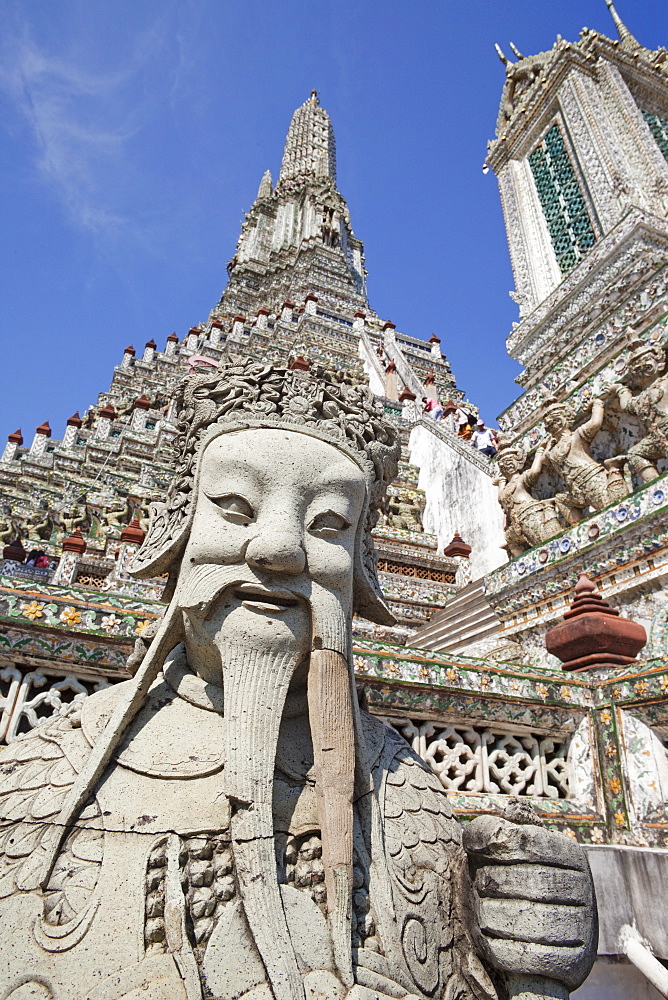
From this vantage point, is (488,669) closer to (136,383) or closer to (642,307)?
(642,307)

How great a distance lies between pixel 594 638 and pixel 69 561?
669cm

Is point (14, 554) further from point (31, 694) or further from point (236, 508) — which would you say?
point (236, 508)

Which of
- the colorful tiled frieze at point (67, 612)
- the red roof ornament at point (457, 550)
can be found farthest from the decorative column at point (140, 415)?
the colorful tiled frieze at point (67, 612)

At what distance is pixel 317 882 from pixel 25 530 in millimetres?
10967

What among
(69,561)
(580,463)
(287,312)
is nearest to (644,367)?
(580,463)

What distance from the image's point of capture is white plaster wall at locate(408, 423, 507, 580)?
391 inches

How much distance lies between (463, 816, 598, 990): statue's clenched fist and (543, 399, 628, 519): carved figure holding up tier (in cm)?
532

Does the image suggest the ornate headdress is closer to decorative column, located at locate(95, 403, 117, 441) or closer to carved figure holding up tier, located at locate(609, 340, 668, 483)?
carved figure holding up tier, located at locate(609, 340, 668, 483)

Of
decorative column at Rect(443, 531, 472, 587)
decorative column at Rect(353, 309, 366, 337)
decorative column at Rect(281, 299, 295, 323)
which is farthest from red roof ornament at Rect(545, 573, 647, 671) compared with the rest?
decorative column at Rect(281, 299, 295, 323)

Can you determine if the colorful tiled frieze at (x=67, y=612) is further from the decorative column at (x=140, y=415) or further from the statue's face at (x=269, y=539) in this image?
the decorative column at (x=140, y=415)

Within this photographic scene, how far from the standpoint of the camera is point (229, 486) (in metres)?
1.77

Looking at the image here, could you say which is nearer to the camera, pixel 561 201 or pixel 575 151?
pixel 575 151

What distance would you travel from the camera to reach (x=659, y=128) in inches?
471

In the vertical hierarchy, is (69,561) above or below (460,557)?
below
